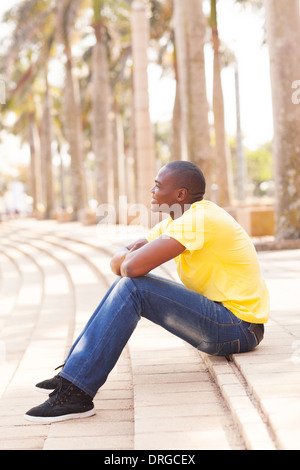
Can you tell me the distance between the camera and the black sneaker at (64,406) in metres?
3.57

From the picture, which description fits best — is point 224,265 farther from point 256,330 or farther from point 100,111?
point 100,111

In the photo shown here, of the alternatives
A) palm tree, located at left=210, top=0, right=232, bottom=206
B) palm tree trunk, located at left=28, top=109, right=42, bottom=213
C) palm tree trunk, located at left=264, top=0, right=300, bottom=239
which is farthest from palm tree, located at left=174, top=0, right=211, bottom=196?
palm tree trunk, located at left=28, top=109, right=42, bottom=213

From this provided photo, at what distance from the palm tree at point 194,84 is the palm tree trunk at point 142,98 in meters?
2.37

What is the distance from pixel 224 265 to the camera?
3.81 m

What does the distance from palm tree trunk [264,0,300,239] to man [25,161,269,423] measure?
6505mm

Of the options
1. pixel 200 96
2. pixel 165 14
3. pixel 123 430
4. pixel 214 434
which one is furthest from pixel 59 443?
pixel 165 14

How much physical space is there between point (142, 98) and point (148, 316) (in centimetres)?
1208

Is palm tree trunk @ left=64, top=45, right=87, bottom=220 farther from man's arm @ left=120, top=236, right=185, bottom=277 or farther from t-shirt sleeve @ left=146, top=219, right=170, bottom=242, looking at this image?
man's arm @ left=120, top=236, right=185, bottom=277

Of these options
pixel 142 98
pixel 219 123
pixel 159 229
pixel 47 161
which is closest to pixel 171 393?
pixel 159 229

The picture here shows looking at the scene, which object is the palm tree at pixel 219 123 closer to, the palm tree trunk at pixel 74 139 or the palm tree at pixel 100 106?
the palm tree at pixel 100 106

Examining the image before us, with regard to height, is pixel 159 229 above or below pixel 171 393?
above

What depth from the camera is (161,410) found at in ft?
11.3

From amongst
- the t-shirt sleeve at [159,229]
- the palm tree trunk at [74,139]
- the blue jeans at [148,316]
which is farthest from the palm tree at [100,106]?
the blue jeans at [148,316]

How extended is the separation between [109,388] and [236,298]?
111 cm
